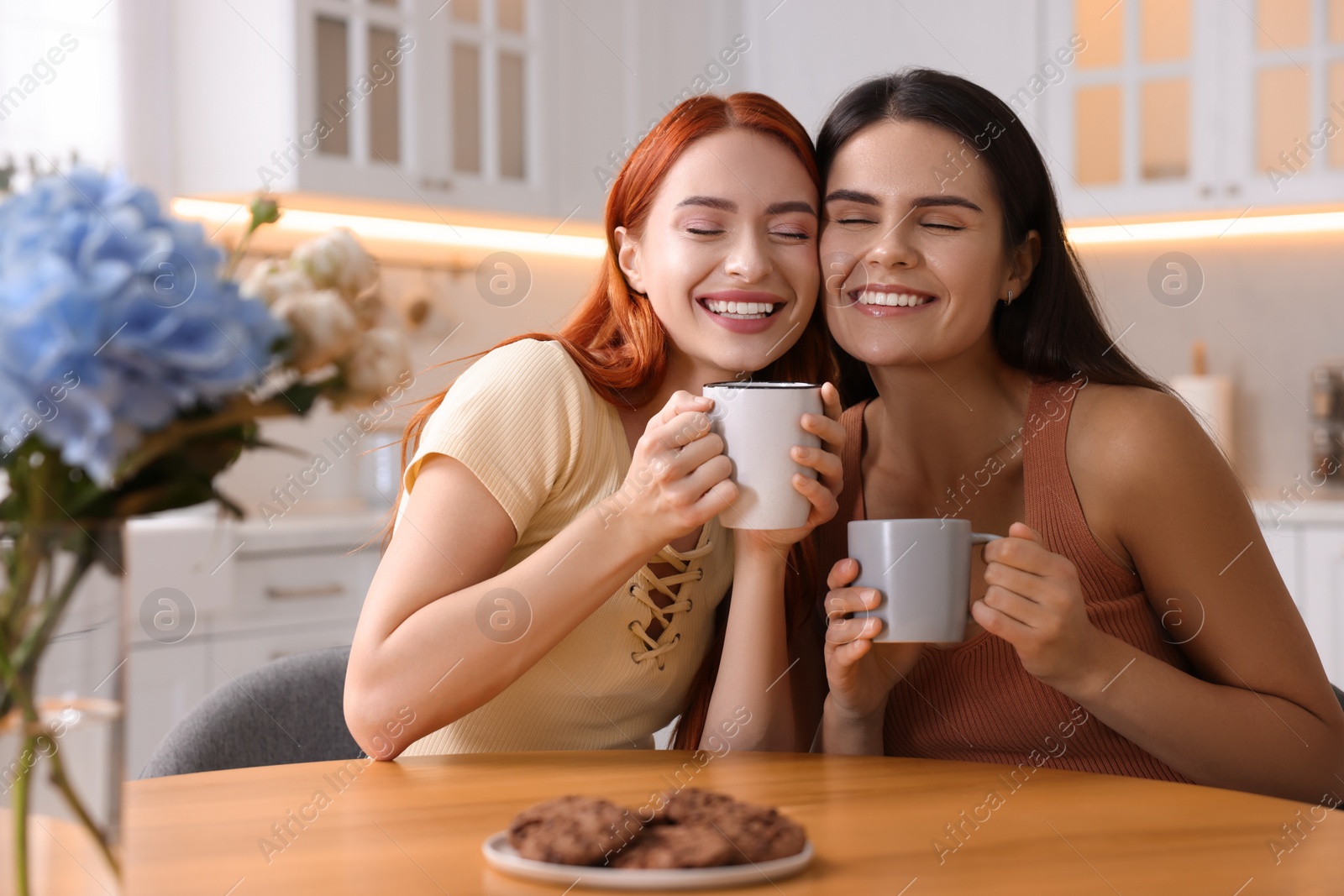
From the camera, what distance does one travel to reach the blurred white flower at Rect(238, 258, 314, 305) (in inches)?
21.9

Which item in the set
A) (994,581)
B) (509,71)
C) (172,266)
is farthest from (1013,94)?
(172,266)

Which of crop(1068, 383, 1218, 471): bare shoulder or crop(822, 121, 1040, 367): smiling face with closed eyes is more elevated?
crop(822, 121, 1040, 367): smiling face with closed eyes

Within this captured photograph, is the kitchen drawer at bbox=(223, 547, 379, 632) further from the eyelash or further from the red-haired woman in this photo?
the eyelash

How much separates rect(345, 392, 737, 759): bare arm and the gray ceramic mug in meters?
0.14

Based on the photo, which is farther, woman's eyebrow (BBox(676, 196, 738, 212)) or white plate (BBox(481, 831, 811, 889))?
woman's eyebrow (BBox(676, 196, 738, 212))

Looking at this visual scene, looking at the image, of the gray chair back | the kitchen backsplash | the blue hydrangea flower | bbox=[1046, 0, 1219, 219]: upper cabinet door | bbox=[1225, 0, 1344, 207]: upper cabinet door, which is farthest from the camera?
the kitchen backsplash

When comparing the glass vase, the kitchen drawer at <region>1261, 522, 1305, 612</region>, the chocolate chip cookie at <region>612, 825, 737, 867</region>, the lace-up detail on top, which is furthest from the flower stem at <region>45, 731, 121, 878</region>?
the kitchen drawer at <region>1261, 522, 1305, 612</region>

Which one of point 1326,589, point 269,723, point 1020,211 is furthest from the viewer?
point 1326,589

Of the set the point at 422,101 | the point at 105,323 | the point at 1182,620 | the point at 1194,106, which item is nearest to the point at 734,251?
the point at 1182,620

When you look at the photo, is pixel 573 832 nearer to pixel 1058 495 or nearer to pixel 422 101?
pixel 1058 495

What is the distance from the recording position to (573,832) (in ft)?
2.32

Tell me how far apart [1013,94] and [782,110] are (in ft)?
7.85

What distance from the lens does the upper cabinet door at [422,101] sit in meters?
2.95

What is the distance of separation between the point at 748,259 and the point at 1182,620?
0.57 m
